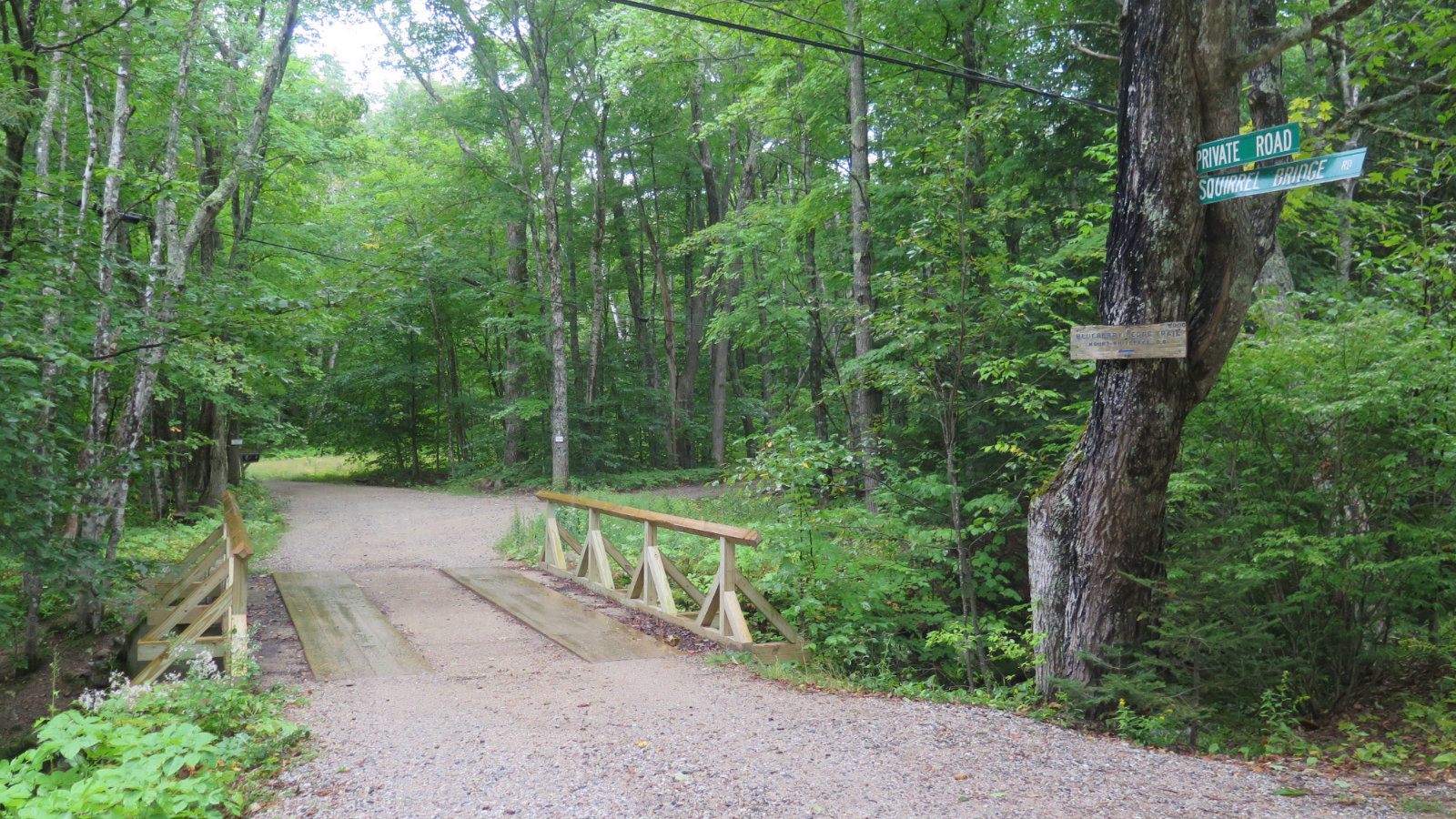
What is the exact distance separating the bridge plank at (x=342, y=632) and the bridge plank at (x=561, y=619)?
43.5 inches

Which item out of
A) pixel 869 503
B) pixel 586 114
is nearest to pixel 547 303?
pixel 586 114

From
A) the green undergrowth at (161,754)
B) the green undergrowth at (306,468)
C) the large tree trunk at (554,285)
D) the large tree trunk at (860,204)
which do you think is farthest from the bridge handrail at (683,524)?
the green undergrowth at (306,468)

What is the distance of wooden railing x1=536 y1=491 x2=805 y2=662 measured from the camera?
6289 mm

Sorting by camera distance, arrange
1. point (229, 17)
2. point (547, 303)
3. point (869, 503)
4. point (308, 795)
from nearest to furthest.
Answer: point (308, 795) → point (229, 17) → point (869, 503) → point (547, 303)

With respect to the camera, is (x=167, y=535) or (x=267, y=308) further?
(x=167, y=535)

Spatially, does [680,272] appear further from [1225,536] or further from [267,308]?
[1225,536]

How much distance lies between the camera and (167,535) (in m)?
12.0

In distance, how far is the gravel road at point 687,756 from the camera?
133 inches

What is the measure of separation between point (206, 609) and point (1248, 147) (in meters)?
8.16

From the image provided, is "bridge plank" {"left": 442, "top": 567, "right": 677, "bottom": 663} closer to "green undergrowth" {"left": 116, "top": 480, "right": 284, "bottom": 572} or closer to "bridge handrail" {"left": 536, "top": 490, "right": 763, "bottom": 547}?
"bridge handrail" {"left": 536, "top": 490, "right": 763, "bottom": 547}

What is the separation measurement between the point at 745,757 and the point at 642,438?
998 inches

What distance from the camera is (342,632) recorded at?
22.6 feet

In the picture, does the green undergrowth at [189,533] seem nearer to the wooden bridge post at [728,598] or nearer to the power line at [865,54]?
the wooden bridge post at [728,598]

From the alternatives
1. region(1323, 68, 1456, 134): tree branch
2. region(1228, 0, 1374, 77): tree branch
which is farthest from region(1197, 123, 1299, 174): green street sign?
region(1323, 68, 1456, 134): tree branch
